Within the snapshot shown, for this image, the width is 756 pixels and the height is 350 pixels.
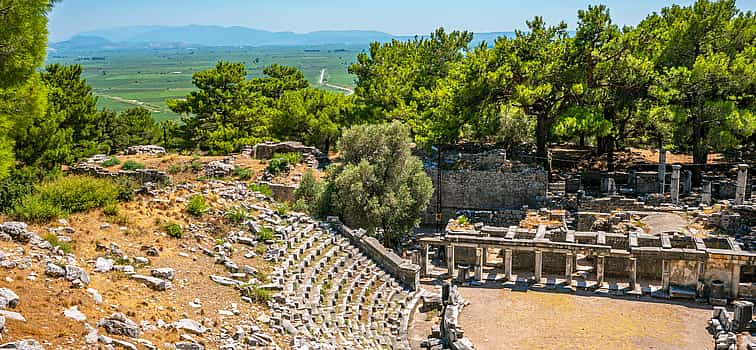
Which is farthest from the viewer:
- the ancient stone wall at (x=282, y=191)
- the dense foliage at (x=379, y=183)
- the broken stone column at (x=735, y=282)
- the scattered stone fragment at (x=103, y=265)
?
A: the ancient stone wall at (x=282, y=191)

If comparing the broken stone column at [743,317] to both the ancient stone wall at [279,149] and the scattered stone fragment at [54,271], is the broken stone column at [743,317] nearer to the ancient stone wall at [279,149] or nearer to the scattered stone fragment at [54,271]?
the scattered stone fragment at [54,271]

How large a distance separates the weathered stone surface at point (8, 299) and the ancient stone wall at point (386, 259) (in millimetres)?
13842

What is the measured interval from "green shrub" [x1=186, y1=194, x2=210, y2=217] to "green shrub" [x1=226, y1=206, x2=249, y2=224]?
742 mm

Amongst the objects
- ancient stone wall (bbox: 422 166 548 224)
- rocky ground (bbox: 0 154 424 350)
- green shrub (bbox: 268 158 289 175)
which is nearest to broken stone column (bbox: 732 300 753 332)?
rocky ground (bbox: 0 154 424 350)

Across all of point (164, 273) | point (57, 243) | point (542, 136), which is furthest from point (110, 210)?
point (542, 136)

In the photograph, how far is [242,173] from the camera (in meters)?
32.9

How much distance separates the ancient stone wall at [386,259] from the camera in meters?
23.7

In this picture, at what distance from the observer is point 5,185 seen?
1683 centimetres

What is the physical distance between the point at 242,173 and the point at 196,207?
12.5 m

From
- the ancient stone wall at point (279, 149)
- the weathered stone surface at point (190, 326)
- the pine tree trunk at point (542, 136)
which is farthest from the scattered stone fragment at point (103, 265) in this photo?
the pine tree trunk at point (542, 136)

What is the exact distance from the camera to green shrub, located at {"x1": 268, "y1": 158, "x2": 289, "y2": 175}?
34.1m

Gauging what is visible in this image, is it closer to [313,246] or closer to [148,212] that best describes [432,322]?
[313,246]

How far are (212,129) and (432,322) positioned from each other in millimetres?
28255

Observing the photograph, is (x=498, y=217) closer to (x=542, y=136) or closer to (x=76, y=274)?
(x=542, y=136)
